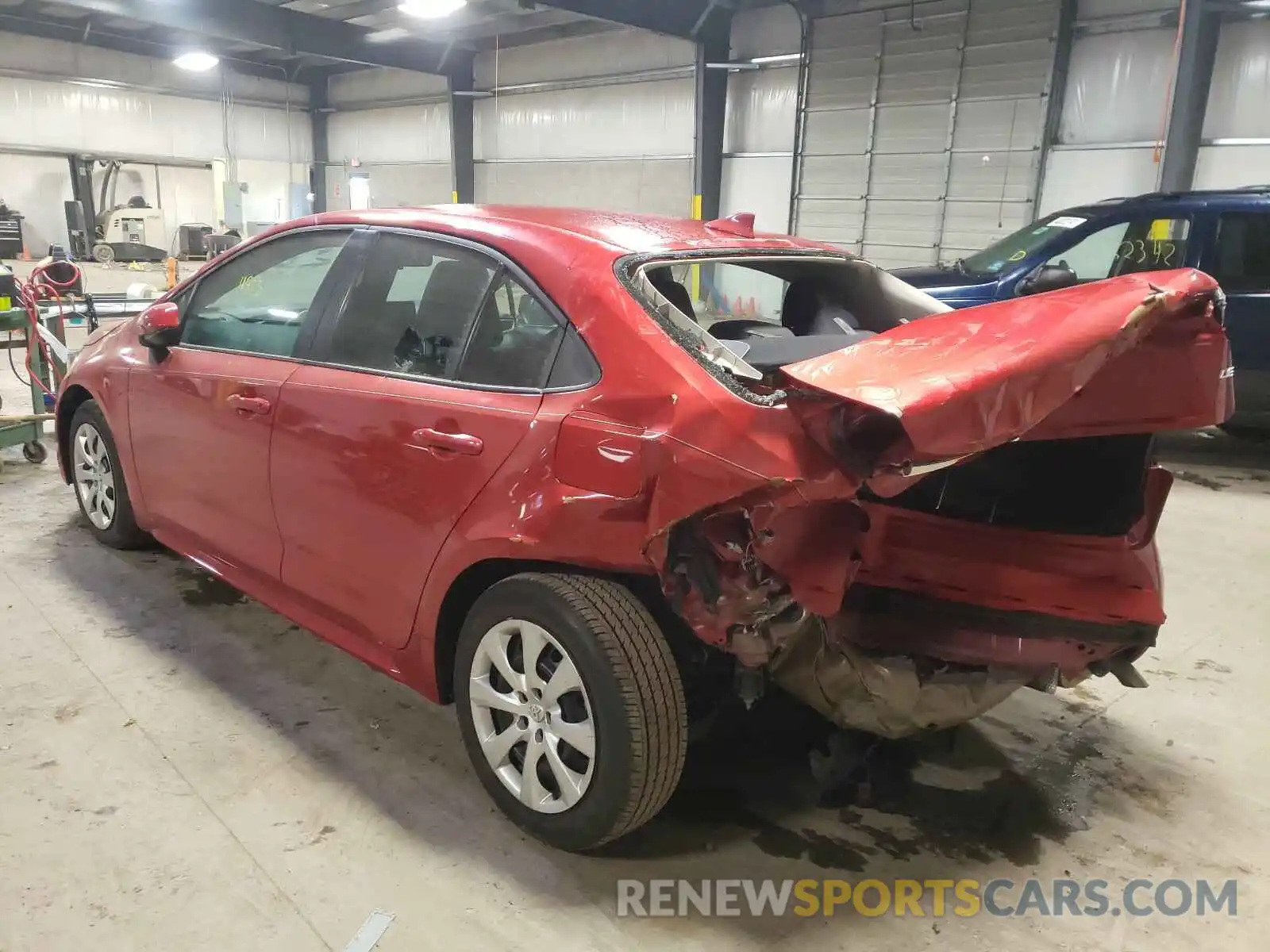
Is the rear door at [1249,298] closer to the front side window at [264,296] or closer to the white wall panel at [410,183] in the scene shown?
the front side window at [264,296]

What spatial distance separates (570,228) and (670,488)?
2.90ft

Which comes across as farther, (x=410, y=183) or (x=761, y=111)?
(x=410, y=183)

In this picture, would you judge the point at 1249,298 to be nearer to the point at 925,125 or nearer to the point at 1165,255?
the point at 1165,255

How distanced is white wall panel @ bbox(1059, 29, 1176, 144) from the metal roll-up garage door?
1.02 ft

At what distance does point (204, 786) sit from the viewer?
233 cm

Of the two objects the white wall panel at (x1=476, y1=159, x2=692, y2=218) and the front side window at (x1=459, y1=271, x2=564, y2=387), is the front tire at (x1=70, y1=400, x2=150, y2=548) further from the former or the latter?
the white wall panel at (x1=476, y1=159, x2=692, y2=218)

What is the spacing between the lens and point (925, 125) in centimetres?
1029

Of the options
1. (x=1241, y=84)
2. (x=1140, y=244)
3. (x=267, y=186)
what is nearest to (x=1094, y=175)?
(x=1241, y=84)

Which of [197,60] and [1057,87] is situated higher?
[197,60]

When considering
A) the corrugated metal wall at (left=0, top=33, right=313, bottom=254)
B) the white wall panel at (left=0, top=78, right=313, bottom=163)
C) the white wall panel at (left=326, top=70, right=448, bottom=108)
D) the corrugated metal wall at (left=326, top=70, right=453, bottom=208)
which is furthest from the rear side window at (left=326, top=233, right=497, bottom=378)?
the white wall panel at (left=0, top=78, right=313, bottom=163)

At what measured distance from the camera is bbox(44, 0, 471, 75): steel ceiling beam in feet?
39.8

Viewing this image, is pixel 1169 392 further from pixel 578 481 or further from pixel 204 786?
pixel 204 786

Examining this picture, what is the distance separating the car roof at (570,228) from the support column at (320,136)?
1797 cm

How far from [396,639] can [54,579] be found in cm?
202
